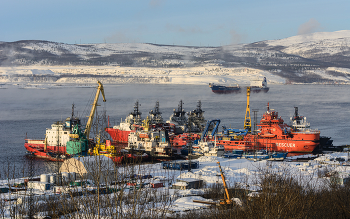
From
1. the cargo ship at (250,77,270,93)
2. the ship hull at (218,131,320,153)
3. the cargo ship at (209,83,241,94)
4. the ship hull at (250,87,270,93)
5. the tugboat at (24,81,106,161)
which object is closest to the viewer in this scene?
the tugboat at (24,81,106,161)

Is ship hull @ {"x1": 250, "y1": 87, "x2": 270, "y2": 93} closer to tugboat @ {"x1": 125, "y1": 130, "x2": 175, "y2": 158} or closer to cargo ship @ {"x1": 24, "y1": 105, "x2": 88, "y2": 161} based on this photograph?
tugboat @ {"x1": 125, "y1": 130, "x2": 175, "y2": 158}

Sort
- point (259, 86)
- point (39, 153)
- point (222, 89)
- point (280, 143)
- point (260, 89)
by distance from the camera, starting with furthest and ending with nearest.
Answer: point (259, 86)
point (260, 89)
point (222, 89)
point (280, 143)
point (39, 153)

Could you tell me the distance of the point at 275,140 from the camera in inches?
1155

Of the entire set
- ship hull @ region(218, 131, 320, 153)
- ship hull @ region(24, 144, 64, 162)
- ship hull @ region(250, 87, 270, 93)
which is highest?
ship hull @ region(250, 87, 270, 93)

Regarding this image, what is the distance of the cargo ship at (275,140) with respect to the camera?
2898 cm

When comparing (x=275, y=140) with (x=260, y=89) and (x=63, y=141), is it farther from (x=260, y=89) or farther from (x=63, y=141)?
(x=260, y=89)

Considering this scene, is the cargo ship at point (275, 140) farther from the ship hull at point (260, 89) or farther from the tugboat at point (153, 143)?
the ship hull at point (260, 89)

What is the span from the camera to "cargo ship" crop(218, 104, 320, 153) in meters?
29.0

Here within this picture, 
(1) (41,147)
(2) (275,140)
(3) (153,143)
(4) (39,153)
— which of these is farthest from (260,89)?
(4) (39,153)

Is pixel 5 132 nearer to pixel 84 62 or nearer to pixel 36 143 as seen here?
pixel 36 143

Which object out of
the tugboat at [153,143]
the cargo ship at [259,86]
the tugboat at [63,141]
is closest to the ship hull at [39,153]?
the tugboat at [63,141]

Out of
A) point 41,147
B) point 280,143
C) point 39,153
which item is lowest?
point 39,153

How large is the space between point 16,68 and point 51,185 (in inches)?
6326

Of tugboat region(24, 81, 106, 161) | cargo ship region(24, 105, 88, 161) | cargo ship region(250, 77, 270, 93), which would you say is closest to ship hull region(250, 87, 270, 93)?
cargo ship region(250, 77, 270, 93)
